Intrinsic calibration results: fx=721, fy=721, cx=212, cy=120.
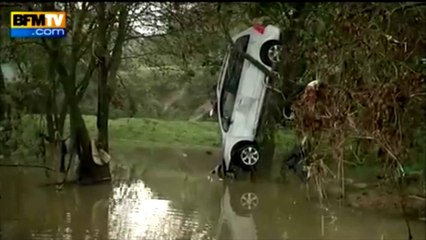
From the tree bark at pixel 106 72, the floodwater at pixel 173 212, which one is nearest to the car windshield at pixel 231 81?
A: the floodwater at pixel 173 212

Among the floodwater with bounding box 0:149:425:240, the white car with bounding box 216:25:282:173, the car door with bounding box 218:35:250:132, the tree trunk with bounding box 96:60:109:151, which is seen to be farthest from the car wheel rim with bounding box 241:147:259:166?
the tree trunk with bounding box 96:60:109:151

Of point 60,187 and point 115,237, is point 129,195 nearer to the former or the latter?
point 60,187

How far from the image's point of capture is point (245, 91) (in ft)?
41.2

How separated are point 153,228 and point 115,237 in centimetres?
62

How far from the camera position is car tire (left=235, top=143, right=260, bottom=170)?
12.4 m

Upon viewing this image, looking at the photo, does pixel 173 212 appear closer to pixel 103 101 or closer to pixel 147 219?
pixel 147 219

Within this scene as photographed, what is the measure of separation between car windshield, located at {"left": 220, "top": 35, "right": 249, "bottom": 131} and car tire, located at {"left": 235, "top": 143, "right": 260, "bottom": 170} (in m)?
0.57

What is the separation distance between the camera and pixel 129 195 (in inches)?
399

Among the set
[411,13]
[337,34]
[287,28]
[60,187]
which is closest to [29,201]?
[60,187]

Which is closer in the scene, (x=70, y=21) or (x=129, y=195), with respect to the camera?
(x=70, y=21)

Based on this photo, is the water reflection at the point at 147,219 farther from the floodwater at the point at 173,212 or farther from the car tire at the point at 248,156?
the car tire at the point at 248,156

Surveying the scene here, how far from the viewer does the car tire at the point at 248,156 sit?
1238 cm

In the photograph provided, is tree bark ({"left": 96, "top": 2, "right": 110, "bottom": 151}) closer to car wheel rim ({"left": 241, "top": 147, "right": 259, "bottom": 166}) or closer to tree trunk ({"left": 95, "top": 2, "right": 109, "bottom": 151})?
tree trunk ({"left": 95, "top": 2, "right": 109, "bottom": 151})

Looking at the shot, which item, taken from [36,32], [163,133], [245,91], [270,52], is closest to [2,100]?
[36,32]
